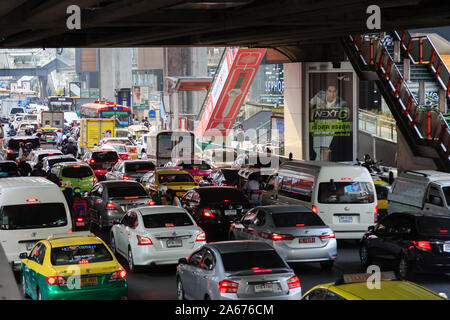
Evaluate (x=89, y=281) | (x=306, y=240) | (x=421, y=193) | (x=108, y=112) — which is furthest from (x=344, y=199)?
(x=108, y=112)

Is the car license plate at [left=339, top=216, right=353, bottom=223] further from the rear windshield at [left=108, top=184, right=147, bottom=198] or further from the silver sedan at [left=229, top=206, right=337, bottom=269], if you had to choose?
the rear windshield at [left=108, top=184, right=147, bottom=198]

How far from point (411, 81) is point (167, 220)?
1785 centimetres

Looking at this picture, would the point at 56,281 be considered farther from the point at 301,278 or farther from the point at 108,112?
the point at 108,112

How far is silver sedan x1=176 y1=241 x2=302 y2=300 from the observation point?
11.4 m

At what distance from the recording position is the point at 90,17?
22.7 meters

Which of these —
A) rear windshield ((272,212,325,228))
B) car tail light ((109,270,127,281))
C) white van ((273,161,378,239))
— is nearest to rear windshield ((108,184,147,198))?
white van ((273,161,378,239))

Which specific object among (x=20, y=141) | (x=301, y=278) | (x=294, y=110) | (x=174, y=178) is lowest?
(x=301, y=278)

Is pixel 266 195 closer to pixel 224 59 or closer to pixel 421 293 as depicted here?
pixel 421 293

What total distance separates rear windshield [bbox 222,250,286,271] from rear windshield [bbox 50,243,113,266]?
6.99ft

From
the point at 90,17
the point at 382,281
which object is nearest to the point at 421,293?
the point at 382,281

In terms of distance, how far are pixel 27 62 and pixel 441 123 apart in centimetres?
14389

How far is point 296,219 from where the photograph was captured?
16531 mm

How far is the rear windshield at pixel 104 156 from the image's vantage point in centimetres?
3834
